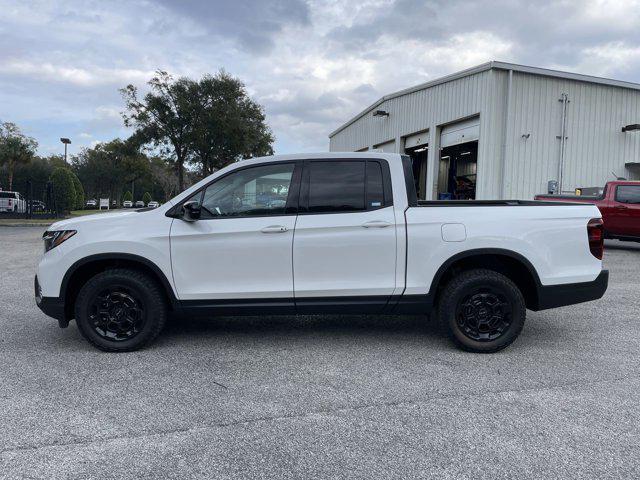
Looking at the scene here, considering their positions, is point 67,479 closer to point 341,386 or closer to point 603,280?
point 341,386

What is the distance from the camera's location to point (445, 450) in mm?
2799

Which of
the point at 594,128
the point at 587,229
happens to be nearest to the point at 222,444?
the point at 587,229

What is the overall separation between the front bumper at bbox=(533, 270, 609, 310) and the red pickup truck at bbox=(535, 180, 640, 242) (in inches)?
333

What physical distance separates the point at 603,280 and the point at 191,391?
3.74 metres

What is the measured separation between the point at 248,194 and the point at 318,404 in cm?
202

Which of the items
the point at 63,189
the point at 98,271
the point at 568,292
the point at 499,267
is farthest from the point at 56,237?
the point at 63,189

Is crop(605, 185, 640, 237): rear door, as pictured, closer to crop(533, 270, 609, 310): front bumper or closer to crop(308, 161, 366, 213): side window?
crop(533, 270, 609, 310): front bumper

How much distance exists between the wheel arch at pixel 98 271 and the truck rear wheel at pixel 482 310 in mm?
2503

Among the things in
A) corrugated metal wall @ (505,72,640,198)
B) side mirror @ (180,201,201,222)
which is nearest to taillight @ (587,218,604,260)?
side mirror @ (180,201,201,222)

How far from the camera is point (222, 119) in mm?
32000

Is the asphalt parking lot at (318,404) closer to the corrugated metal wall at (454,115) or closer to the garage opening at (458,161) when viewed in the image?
the corrugated metal wall at (454,115)

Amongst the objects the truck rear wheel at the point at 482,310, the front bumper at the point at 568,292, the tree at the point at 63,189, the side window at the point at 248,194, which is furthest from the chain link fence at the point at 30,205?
the front bumper at the point at 568,292

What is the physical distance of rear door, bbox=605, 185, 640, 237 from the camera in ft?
40.1

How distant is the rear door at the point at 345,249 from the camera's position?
14.3 feet
